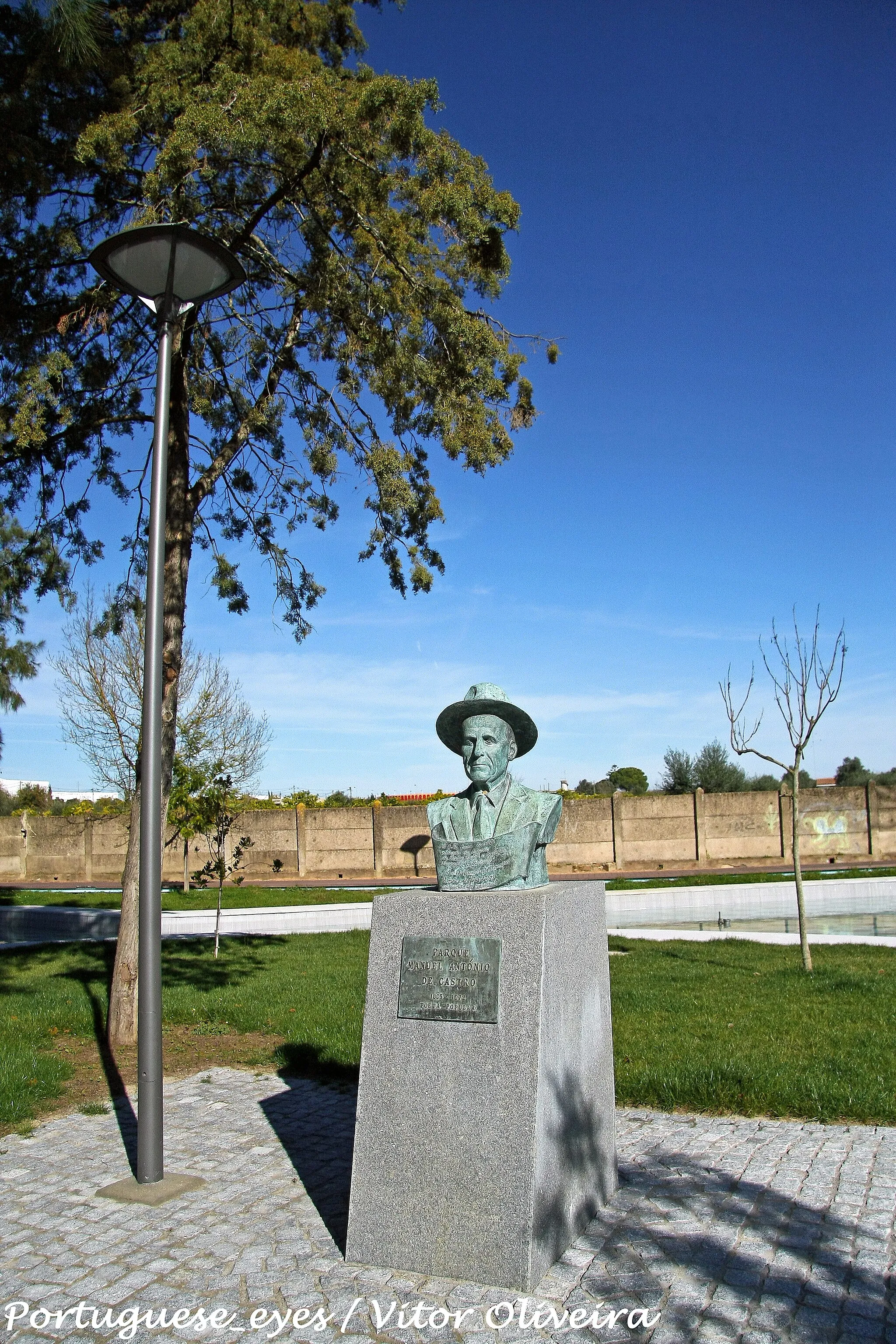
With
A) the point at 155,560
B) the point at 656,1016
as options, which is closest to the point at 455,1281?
the point at 155,560

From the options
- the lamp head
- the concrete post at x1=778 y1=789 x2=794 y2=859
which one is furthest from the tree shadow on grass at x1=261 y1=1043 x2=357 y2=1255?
the concrete post at x1=778 y1=789 x2=794 y2=859

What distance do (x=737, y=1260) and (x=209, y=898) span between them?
20.0m

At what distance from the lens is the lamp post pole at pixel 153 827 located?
497 cm

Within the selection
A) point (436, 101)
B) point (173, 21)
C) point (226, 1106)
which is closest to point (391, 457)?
point (436, 101)

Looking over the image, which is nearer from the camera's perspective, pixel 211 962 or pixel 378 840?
pixel 211 962

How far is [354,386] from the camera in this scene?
10.4m

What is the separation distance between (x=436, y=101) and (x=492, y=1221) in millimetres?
7839

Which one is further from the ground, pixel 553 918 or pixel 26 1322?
pixel 553 918

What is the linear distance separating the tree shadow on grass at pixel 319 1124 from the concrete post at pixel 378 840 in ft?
69.6

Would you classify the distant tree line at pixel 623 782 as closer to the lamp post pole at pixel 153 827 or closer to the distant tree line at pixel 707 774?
the distant tree line at pixel 707 774

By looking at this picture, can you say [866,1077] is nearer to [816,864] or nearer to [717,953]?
[717,953]

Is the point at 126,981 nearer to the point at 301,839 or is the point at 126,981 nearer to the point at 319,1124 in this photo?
the point at 319,1124

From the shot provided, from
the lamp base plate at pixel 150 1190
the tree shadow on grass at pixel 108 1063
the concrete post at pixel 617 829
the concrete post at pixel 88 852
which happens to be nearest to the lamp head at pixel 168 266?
the lamp base plate at pixel 150 1190

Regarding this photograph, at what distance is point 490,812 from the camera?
459cm
